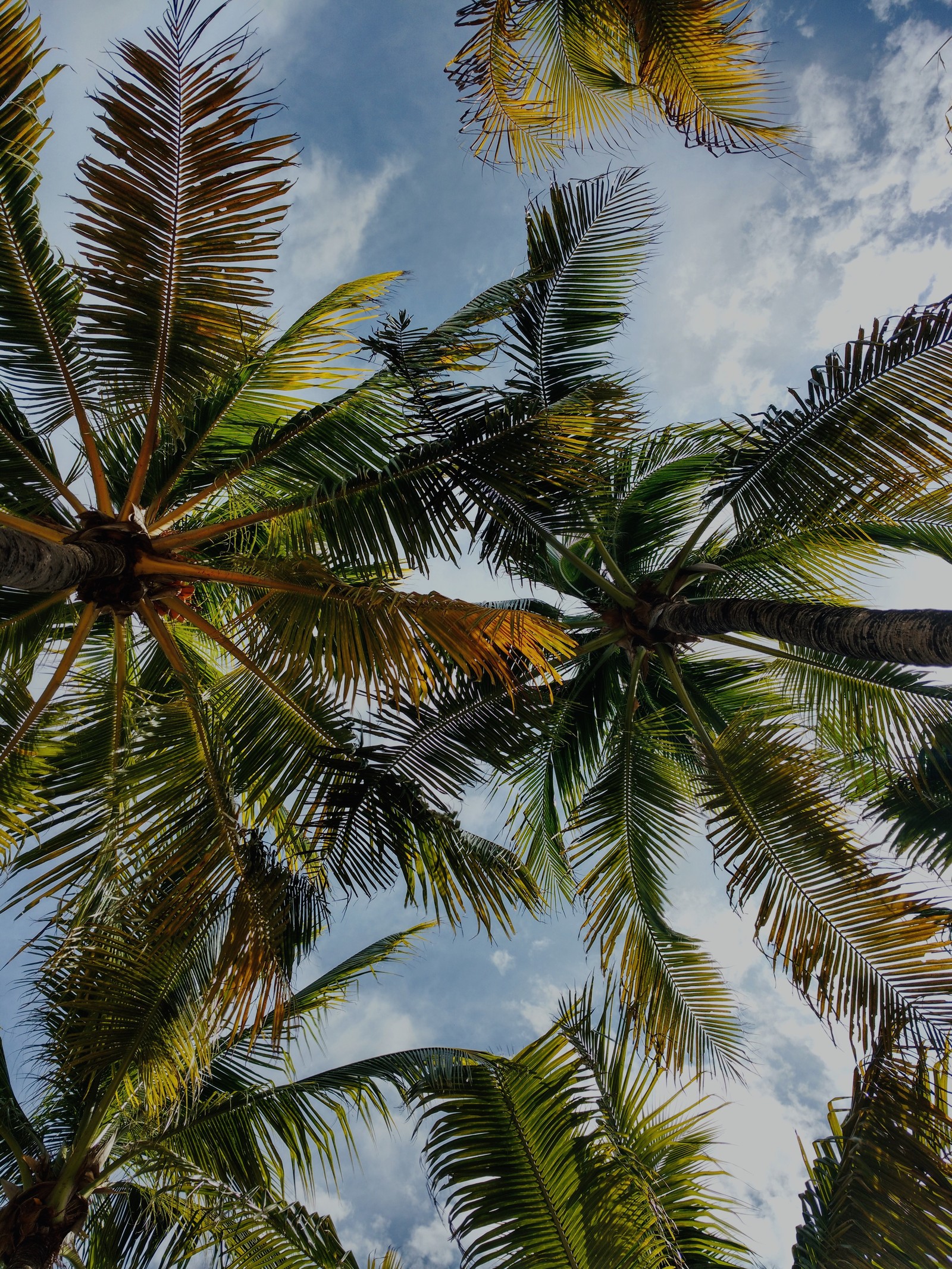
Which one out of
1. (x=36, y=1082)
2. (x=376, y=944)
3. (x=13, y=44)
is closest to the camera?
(x=13, y=44)

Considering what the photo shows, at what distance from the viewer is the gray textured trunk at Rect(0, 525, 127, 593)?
351cm

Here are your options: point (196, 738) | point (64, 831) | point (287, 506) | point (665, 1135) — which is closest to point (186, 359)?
point (287, 506)

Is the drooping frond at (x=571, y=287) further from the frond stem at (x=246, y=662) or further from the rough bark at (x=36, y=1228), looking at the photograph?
the rough bark at (x=36, y=1228)

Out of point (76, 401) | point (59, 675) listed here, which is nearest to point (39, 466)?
point (76, 401)

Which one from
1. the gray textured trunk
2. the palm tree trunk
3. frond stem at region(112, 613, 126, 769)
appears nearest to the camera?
the gray textured trunk

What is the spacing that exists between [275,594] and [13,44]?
10.3 ft

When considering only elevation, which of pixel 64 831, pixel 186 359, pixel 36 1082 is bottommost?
pixel 36 1082

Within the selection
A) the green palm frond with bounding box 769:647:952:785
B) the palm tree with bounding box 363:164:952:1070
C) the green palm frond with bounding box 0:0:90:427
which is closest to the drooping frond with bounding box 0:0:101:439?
the green palm frond with bounding box 0:0:90:427

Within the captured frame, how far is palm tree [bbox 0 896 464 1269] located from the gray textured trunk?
1975mm

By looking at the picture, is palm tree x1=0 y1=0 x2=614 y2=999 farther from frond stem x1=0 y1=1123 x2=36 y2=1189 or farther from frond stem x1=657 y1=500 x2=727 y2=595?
frond stem x1=0 y1=1123 x2=36 y2=1189

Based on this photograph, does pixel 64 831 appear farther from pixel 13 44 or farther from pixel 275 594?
pixel 13 44

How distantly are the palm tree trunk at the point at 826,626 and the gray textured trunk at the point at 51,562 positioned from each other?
3764mm

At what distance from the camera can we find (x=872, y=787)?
20.5 feet

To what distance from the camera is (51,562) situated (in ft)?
12.6
